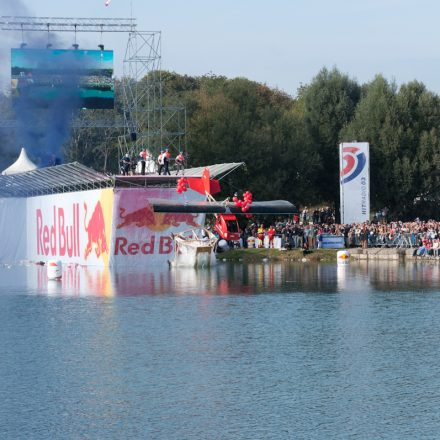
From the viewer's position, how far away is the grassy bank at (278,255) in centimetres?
6769

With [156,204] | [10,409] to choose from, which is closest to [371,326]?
[10,409]

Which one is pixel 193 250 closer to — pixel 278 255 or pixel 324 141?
pixel 278 255

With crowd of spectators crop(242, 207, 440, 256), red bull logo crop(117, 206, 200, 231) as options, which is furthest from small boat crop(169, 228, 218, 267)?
crowd of spectators crop(242, 207, 440, 256)

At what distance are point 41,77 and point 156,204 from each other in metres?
15.5

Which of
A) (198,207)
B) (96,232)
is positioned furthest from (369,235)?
(96,232)

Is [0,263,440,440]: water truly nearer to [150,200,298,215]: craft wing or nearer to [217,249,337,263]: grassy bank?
[150,200,298,215]: craft wing

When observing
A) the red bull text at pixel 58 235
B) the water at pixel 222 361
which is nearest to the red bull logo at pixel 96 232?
the red bull text at pixel 58 235

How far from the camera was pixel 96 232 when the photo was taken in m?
63.1

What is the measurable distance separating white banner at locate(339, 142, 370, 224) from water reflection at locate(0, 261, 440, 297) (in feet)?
21.5

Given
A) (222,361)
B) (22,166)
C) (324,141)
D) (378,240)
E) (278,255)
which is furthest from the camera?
(324,141)

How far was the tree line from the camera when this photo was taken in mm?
84500

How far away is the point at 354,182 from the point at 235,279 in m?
18.4

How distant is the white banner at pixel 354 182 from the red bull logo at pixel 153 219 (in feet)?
36.5

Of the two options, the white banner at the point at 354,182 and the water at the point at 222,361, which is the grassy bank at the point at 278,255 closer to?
the white banner at the point at 354,182
